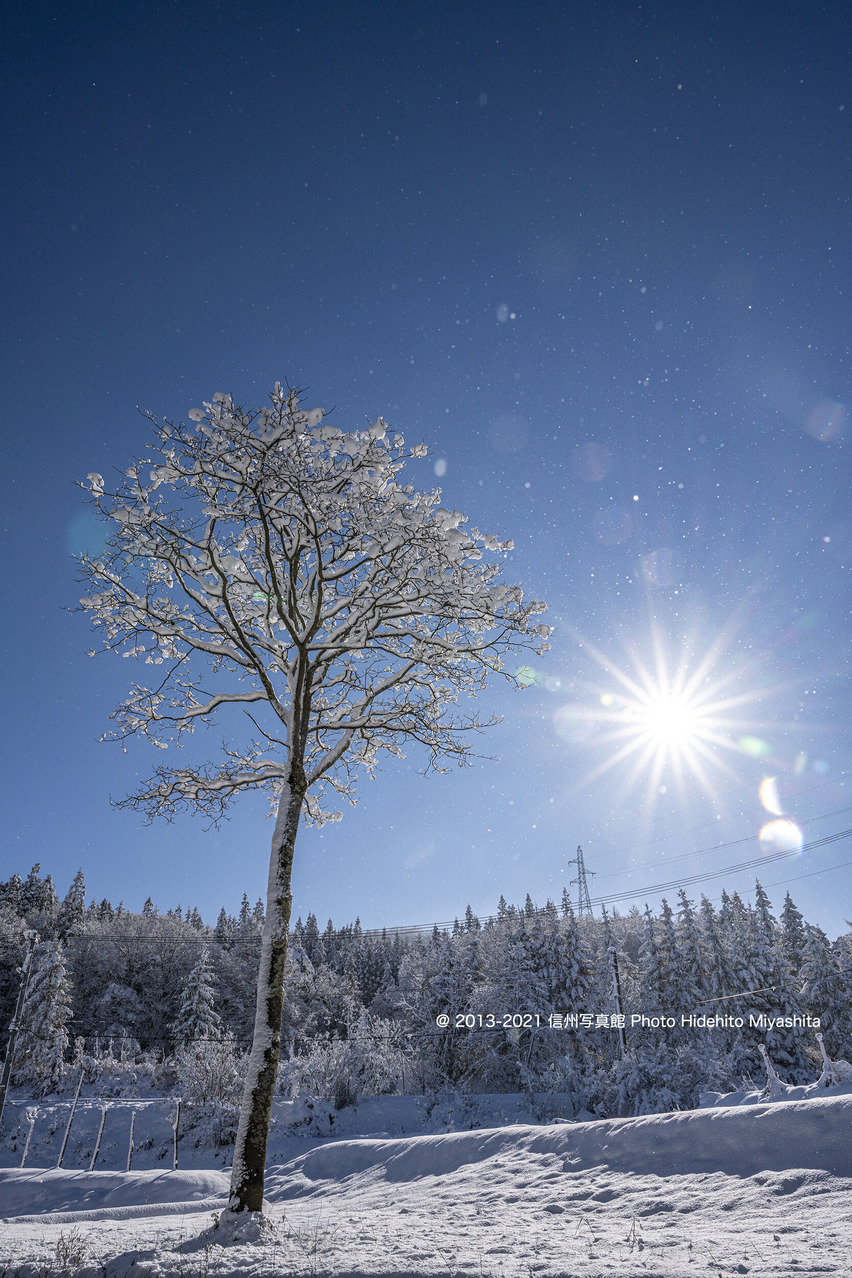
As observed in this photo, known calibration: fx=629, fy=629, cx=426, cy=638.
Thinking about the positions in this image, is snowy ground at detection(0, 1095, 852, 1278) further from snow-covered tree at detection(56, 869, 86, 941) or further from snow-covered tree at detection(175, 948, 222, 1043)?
snow-covered tree at detection(56, 869, 86, 941)

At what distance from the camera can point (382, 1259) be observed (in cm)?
433

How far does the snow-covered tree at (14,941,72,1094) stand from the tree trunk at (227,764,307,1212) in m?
42.4

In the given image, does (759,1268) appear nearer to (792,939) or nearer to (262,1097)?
(262,1097)

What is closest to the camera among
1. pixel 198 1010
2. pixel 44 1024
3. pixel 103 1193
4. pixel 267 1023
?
→ pixel 267 1023

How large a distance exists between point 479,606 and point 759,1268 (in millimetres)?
6019

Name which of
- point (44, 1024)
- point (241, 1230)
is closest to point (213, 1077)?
point (241, 1230)

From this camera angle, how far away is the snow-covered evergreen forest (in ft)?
82.8

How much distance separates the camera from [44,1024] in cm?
4009

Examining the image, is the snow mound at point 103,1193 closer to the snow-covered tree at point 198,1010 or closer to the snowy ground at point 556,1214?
the snowy ground at point 556,1214

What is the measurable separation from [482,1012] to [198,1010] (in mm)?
24489

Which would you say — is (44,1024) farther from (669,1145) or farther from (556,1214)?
(669,1145)

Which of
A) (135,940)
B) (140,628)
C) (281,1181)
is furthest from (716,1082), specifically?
(135,940)

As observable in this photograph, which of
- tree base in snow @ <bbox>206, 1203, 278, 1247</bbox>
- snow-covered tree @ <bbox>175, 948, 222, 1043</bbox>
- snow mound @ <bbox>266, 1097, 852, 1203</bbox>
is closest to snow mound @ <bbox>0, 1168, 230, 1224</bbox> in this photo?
snow mound @ <bbox>266, 1097, 852, 1203</bbox>

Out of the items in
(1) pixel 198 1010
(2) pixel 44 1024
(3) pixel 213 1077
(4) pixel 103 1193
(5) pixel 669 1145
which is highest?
(1) pixel 198 1010
